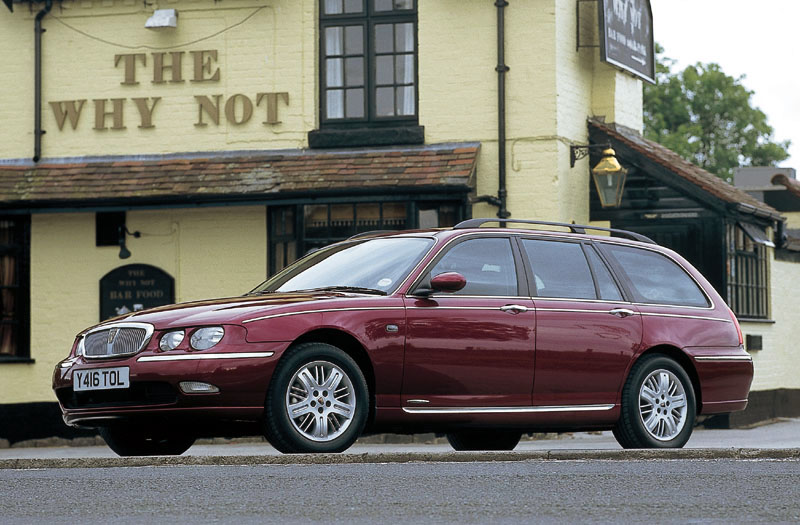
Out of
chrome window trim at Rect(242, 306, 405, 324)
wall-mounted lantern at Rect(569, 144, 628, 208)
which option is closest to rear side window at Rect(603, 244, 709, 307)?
chrome window trim at Rect(242, 306, 405, 324)

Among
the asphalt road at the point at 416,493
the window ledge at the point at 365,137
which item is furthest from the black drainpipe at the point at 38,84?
the asphalt road at the point at 416,493

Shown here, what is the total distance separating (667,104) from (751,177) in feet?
82.0

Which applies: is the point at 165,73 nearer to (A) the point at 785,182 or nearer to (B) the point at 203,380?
(B) the point at 203,380

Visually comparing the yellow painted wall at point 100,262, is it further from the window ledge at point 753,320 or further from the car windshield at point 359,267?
the car windshield at point 359,267

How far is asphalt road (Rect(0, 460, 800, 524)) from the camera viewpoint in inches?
263

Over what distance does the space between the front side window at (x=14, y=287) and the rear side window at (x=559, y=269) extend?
1150 centimetres

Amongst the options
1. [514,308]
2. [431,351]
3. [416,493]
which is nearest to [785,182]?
[514,308]

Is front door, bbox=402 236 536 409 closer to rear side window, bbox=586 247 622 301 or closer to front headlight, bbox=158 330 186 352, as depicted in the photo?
rear side window, bbox=586 247 622 301

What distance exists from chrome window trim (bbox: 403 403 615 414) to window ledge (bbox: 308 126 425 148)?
9.40 metres

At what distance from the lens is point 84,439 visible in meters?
20.4

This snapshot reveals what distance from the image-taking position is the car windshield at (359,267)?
34.5 feet

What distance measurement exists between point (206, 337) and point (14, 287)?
40.2 feet

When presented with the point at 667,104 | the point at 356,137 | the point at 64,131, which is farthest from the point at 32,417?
the point at 667,104

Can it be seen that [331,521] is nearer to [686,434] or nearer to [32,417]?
[686,434]
